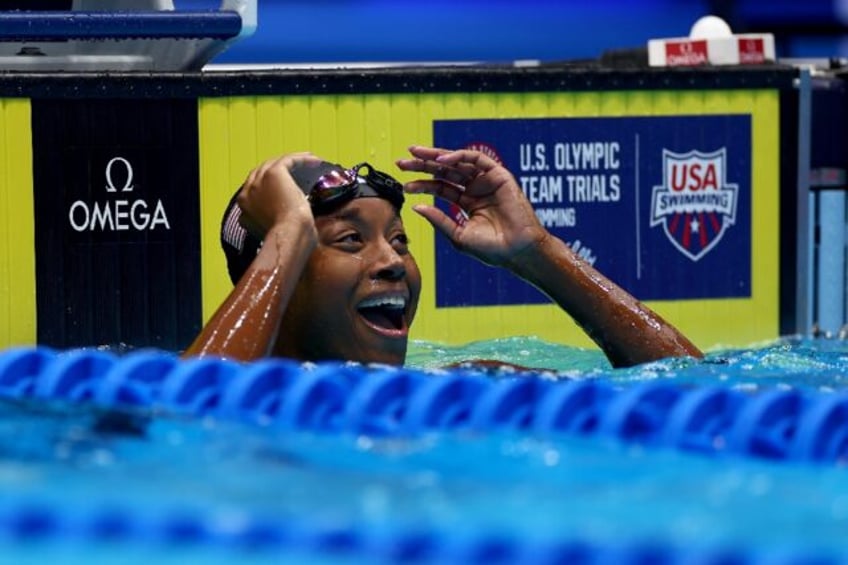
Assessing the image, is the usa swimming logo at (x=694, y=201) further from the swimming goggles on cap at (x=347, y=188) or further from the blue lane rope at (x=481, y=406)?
the blue lane rope at (x=481, y=406)

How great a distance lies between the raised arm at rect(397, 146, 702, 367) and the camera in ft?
13.7

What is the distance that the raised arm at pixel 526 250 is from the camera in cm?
418

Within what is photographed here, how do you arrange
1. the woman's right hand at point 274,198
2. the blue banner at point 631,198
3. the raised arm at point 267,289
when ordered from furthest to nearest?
1. the blue banner at point 631,198
2. the woman's right hand at point 274,198
3. the raised arm at point 267,289

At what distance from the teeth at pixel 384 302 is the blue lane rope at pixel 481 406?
560mm

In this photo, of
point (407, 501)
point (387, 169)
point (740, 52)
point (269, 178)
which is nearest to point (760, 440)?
point (407, 501)

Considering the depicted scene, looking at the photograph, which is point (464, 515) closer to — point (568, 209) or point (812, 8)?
point (568, 209)

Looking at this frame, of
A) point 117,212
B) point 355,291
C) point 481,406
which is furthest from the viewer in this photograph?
point 117,212

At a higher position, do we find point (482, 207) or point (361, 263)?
point (482, 207)

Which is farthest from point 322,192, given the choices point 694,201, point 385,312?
point 694,201

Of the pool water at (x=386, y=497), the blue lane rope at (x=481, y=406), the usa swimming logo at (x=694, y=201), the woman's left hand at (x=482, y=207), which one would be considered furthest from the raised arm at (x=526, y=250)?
the usa swimming logo at (x=694, y=201)

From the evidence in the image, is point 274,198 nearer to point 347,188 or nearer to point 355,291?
point 347,188

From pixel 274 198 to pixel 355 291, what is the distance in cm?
29

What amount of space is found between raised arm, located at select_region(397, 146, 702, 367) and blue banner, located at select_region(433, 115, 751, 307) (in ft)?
6.44

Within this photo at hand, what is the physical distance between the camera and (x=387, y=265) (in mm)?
3793
